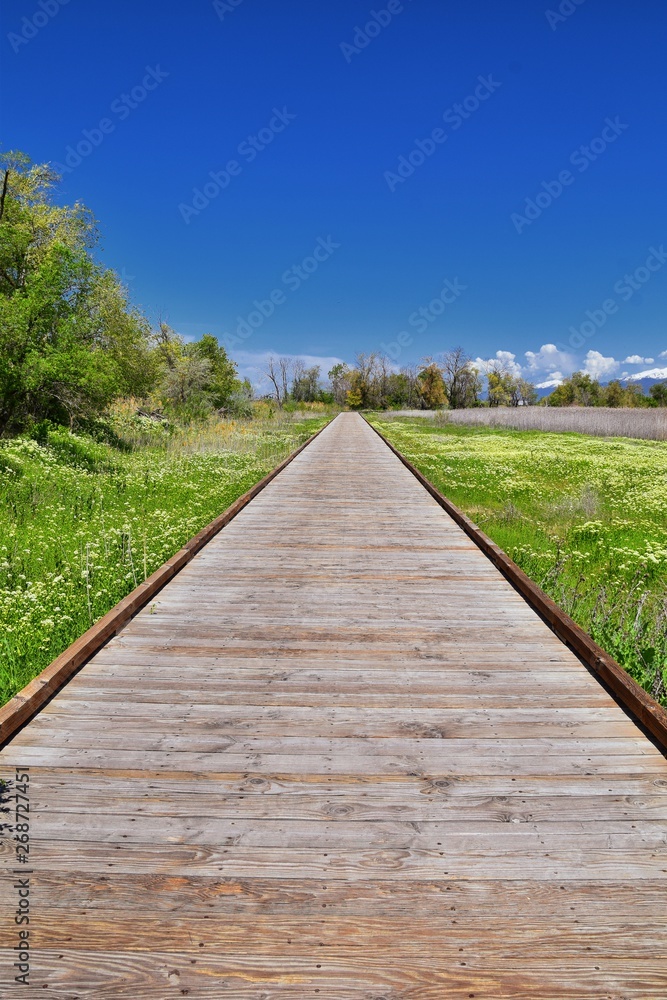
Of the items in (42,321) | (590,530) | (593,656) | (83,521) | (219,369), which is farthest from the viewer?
(219,369)

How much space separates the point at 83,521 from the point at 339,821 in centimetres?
731

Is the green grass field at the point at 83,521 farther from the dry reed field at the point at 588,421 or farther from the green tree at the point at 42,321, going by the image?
the dry reed field at the point at 588,421

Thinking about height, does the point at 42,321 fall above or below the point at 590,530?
above

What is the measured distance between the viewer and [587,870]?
2.20m

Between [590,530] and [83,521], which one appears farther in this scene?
[590,530]

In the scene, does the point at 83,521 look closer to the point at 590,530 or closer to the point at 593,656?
the point at 593,656

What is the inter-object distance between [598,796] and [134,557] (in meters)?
5.57

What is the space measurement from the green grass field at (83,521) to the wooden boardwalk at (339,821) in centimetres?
91

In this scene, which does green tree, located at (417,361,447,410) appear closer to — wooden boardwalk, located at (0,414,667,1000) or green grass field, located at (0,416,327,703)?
green grass field, located at (0,416,327,703)

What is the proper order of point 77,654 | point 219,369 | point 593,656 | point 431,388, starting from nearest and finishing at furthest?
point 77,654 < point 593,656 < point 219,369 < point 431,388

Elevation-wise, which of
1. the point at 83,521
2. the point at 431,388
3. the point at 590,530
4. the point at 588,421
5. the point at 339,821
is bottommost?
→ the point at 339,821

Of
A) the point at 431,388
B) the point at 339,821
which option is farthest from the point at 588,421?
the point at 431,388

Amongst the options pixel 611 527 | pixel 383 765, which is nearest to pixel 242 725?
pixel 383 765

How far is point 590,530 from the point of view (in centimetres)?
902
